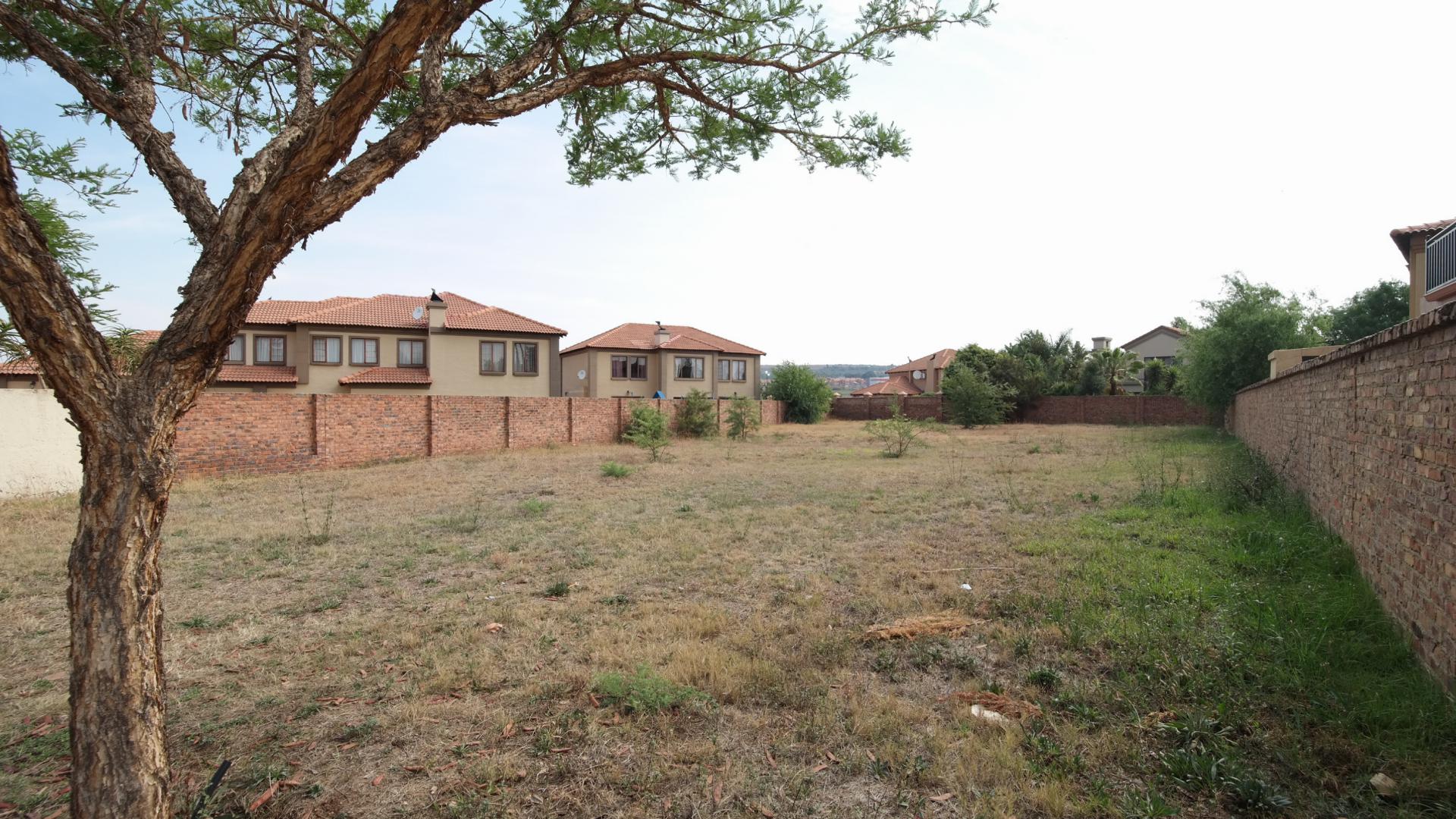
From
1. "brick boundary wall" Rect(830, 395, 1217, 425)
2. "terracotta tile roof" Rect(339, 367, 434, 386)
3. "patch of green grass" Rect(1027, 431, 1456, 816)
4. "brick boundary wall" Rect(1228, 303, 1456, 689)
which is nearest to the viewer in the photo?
"patch of green grass" Rect(1027, 431, 1456, 816)

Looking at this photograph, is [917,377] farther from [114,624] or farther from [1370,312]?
[114,624]

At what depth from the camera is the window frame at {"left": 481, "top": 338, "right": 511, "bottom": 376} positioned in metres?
28.1

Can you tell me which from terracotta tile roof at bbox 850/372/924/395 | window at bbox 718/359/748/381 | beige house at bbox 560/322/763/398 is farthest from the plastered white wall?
terracotta tile roof at bbox 850/372/924/395

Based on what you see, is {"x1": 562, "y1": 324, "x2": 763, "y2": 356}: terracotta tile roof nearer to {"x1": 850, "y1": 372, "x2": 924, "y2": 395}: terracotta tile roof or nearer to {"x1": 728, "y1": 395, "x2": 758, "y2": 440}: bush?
{"x1": 728, "y1": 395, "x2": 758, "y2": 440}: bush

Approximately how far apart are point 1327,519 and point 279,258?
8087 millimetres

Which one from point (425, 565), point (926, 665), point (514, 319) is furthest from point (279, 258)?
point (514, 319)

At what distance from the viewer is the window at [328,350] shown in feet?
86.6

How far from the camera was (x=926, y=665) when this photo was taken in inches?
165

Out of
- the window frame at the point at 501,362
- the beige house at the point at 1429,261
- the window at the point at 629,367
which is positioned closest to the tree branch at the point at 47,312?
→ the beige house at the point at 1429,261

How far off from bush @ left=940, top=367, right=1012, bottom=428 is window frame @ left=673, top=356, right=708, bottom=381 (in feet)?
39.6

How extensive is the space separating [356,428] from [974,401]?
25.5 metres

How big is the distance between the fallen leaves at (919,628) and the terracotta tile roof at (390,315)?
25.6m

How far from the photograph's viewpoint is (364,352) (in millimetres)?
27047

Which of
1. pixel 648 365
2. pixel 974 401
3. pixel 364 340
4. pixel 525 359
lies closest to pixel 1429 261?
pixel 974 401
